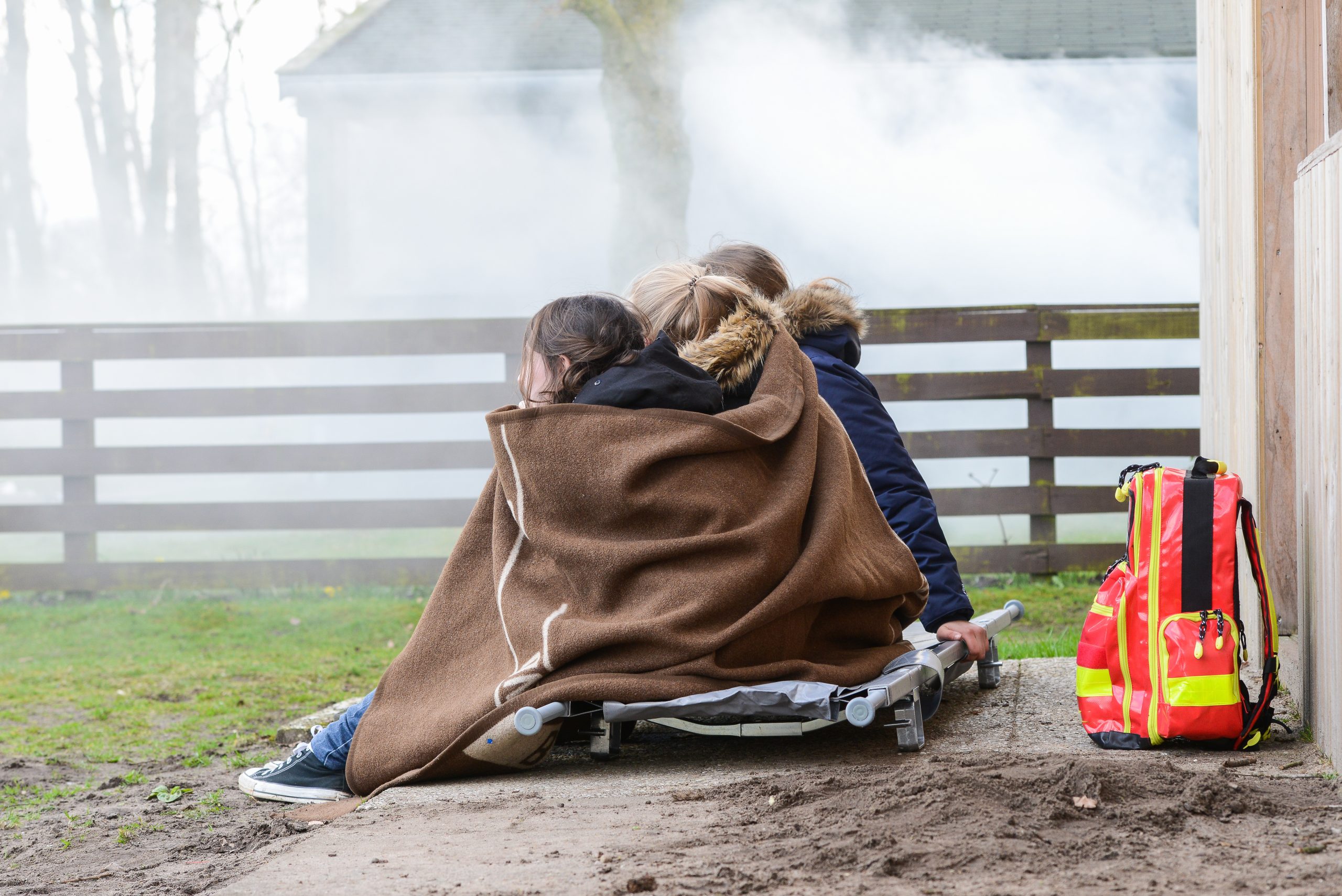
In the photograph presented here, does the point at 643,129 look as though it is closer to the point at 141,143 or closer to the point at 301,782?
the point at 301,782

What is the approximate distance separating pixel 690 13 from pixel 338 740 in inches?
453

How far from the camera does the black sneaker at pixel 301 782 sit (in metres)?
2.62

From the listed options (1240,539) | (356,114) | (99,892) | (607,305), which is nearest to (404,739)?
(99,892)

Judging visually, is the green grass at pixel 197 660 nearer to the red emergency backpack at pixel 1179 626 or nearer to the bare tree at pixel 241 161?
the red emergency backpack at pixel 1179 626

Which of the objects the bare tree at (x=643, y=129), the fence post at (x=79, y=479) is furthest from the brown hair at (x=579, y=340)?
the bare tree at (x=643, y=129)

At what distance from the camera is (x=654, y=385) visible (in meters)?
2.47

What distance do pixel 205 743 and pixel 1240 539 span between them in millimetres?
3004

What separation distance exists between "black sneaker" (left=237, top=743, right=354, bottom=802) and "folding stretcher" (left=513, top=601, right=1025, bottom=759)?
0.55 m

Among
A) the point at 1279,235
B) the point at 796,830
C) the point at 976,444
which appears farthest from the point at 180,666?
the point at 1279,235

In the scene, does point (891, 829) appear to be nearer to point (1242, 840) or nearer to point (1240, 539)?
point (1242, 840)

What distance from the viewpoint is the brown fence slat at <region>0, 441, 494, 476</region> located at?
6.47 metres

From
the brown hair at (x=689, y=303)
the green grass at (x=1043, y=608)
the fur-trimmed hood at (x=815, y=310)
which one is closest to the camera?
the brown hair at (x=689, y=303)

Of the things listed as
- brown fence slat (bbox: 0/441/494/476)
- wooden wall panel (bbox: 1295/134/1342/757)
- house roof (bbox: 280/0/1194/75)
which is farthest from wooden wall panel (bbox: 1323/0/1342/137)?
house roof (bbox: 280/0/1194/75)

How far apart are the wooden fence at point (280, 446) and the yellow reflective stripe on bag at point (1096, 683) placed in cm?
356
